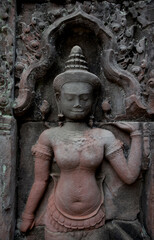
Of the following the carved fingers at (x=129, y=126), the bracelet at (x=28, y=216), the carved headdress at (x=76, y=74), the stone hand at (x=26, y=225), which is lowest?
the stone hand at (x=26, y=225)

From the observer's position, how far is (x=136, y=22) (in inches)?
115

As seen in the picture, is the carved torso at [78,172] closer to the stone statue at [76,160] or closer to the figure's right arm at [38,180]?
the stone statue at [76,160]

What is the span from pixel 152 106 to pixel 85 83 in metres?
0.79

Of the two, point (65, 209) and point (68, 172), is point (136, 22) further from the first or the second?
point (65, 209)

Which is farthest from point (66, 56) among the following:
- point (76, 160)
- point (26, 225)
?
point (26, 225)

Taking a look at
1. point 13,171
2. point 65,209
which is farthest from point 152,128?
point 13,171

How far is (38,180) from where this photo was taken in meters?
2.70

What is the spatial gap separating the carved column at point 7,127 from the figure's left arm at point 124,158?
107 cm

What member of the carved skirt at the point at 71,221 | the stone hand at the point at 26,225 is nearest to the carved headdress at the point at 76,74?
the carved skirt at the point at 71,221

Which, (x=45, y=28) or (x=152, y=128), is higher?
(x=45, y=28)

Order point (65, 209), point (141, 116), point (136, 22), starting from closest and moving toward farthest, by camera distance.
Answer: point (65, 209) < point (141, 116) < point (136, 22)

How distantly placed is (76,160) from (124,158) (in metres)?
0.54

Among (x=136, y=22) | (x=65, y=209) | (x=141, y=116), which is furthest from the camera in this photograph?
(x=136, y=22)

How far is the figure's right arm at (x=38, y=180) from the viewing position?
8.79 feet
